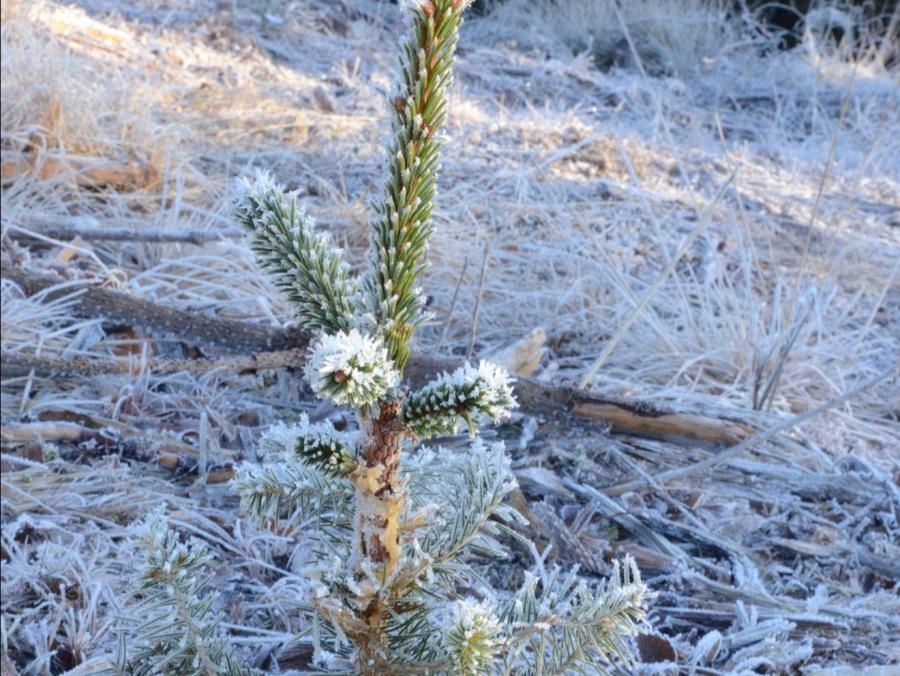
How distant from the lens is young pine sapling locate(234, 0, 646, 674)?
0.78 metres

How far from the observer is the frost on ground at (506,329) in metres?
1.69

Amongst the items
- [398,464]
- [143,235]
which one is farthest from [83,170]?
[398,464]

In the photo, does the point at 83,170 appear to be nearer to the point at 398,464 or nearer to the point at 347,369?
the point at 398,464

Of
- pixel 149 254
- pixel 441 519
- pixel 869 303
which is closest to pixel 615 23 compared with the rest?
pixel 869 303

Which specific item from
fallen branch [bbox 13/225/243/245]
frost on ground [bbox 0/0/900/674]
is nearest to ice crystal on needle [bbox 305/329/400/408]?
frost on ground [bbox 0/0/900/674]

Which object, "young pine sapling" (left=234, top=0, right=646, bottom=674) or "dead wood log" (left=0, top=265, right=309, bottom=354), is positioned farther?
"dead wood log" (left=0, top=265, right=309, bottom=354)

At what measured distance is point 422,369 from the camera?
2.24 m

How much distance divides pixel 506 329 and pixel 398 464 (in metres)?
2.12

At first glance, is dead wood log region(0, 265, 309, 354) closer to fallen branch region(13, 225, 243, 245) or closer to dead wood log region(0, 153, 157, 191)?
fallen branch region(13, 225, 243, 245)

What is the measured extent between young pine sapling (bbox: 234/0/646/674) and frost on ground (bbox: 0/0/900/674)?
7cm

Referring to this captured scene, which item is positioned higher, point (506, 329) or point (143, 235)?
point (143, 235)

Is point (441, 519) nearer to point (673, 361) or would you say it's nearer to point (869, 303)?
point (673, 361)

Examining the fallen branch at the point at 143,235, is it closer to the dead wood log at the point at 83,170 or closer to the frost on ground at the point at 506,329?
the frost on ground at the point at 506,329

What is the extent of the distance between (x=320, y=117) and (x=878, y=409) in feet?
10.2
